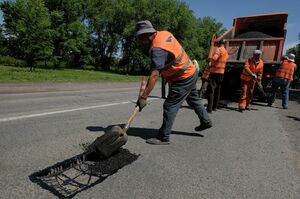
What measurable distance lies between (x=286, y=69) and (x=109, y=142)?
27.8ft

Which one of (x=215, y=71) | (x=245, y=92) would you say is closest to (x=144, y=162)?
(x=215, y=71)

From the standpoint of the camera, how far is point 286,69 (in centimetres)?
993

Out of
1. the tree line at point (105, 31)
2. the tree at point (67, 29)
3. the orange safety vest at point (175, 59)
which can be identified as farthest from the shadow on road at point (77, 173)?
the tree at point (67, 29)

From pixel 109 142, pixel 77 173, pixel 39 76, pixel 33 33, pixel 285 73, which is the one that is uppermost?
pixel 33 33

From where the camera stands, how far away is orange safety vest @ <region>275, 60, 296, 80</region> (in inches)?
388

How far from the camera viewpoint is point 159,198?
2.62 metres

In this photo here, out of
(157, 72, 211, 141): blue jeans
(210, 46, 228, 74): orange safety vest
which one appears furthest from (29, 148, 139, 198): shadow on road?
(210, 46, 228, 74): orange safety vest

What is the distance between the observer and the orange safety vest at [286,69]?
9.85 m

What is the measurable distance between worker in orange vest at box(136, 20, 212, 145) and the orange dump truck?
6.10 m

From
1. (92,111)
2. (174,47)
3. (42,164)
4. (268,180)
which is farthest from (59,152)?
(92,111)

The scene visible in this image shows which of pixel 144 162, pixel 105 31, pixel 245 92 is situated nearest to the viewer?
pixel 144 162

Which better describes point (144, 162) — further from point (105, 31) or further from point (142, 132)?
Answer: point (105, 31)

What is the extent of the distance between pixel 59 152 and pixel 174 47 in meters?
2.08

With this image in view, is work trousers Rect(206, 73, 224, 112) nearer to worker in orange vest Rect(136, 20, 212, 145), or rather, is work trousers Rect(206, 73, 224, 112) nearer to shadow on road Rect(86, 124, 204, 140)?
shadow on road Rect(86, 124, 204, 140)
